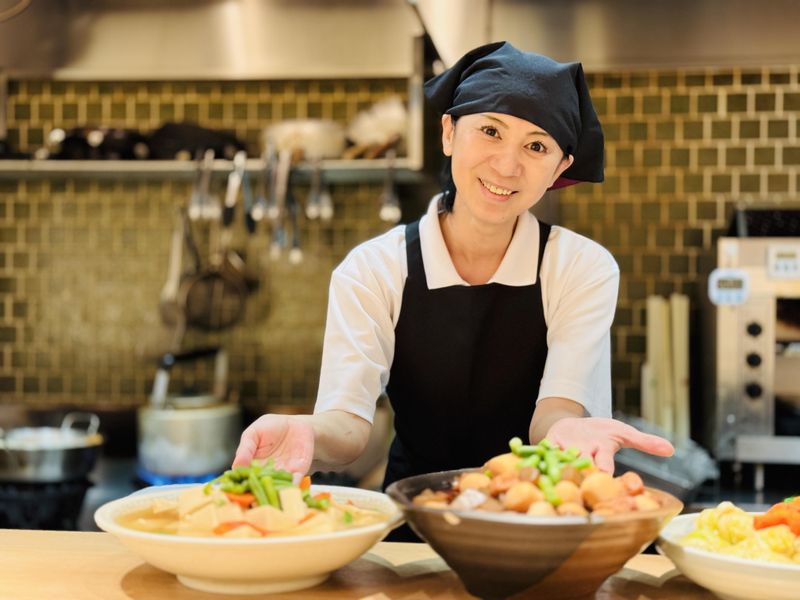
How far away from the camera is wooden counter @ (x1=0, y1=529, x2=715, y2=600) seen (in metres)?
1.21

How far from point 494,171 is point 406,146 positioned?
1.96 meters

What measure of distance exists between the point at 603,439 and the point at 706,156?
105 inches

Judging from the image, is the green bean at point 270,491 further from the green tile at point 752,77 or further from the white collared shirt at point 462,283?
the green tile at point 752,77

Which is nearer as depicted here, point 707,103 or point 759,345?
point 759,345

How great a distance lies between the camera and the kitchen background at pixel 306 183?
11.8ft

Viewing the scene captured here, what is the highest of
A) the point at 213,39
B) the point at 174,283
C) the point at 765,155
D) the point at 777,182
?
the point at 213,39

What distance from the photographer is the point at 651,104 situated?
376 centimetres

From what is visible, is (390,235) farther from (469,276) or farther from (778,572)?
(778,572)

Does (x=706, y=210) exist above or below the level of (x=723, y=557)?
above

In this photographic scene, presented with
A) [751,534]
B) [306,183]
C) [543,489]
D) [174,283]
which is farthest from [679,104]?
[543,489]

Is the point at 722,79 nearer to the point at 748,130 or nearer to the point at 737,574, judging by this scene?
the point at 748,130

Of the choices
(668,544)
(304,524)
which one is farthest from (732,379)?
(304,524)

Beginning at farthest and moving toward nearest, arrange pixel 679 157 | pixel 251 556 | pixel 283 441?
pixel 679 157 < pixel 283 441 < pixel 251 556

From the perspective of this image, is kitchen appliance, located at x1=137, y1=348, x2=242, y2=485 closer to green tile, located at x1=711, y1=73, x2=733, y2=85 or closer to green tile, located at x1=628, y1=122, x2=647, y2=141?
green tile, located at x1=628, y1=122, x2=647, y2=141
